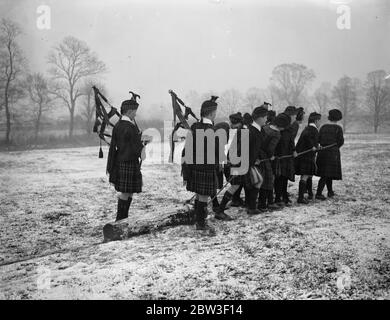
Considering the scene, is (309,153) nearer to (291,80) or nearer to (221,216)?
(221,216)

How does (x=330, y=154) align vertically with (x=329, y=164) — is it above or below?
above

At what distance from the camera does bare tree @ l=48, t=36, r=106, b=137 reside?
3675 cm

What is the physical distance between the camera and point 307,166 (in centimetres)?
690

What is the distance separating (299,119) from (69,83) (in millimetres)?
37403

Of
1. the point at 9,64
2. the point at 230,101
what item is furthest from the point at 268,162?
the point at 230,101

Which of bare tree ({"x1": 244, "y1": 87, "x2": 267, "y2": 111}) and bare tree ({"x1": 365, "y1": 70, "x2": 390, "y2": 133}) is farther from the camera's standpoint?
bare tree ({"x1": 244, "y1": 87, "x2": 267, "y2": 111})

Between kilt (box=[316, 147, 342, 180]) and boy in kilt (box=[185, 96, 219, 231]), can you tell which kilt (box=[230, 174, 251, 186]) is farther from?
kilt (box=[316, 147, 342, 180])

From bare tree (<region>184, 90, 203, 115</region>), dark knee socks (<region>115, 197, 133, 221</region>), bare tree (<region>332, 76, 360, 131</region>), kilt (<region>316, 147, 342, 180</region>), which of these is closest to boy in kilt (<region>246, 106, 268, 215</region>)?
kilt (<region>316, 147, 342, 180</region>)

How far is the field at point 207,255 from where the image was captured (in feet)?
10.5

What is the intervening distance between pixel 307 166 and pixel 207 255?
3.89 metres

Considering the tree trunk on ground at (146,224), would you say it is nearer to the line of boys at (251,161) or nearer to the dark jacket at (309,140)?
the line of boys at (251,161)

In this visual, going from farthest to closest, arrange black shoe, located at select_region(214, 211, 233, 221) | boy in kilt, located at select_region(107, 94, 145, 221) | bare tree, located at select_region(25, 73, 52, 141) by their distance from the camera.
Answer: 1. bare tree, located at select_region(25, 73, 52, 141)
2. black shoe, located at select_region(214, 211, 233, 221)
3. boy in kilt, located at select_region(107, 94, 145, 221)

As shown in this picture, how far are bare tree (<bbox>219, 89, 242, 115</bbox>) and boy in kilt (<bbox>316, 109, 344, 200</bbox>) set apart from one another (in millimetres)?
53077
